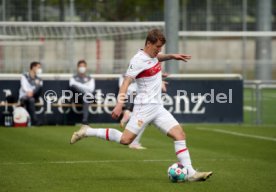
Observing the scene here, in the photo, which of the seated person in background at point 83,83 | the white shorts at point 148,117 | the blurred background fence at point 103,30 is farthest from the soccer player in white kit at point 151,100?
the blurred background fence at point 103,30

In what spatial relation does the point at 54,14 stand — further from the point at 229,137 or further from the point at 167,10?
the point at 229,137

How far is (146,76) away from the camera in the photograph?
499 inches

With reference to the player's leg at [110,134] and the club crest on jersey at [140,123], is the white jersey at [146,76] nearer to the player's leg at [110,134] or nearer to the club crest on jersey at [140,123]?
the club crest on jersey at [140,123]

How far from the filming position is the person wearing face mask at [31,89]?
78.2ft

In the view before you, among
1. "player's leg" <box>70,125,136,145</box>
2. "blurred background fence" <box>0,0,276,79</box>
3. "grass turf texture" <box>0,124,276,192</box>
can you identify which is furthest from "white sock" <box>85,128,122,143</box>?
"blurred background fence" <box>0,0,276,79</box>

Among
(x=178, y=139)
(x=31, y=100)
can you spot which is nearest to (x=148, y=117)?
(x=178, y=139)

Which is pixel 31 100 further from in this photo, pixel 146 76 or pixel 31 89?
pixel 146 76

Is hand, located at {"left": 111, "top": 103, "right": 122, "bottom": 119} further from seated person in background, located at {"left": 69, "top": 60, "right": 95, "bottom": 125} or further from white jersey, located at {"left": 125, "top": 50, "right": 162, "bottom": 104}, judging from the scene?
seated person in background, located at {"left": 69, "top": 60, "right": 95, "bottom": 125}

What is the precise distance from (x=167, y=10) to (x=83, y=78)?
11.4ft

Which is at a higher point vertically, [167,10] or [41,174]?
[167,10]

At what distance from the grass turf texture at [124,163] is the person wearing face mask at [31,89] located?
243 cm

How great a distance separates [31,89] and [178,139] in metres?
11.8

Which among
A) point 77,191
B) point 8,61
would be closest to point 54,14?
point 8,61

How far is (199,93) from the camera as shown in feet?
81.7
